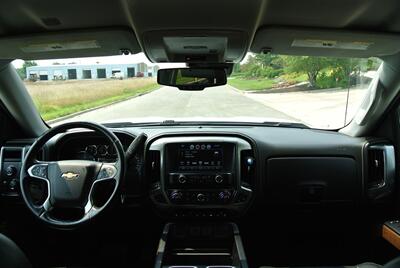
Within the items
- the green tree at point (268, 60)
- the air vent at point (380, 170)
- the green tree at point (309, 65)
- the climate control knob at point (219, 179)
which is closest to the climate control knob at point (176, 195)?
the climate control knob at point (219, 179)

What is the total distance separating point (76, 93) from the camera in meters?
4.55

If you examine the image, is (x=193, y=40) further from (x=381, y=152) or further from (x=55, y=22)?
(x=381, y=152)

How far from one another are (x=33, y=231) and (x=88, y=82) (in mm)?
1508

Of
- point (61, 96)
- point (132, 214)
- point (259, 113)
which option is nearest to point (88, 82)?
point (61, 96)

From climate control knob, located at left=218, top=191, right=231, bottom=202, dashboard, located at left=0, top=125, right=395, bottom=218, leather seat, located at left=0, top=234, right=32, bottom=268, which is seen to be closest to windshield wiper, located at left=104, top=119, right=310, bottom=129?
dashboard, located at left=0, top=125, right=395, bottom=218

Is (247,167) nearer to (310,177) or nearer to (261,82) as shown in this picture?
(310,177)

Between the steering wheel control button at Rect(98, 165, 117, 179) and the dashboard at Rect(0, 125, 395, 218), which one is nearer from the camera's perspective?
the steering wheel control button at Rect(98, 165, 117, 179)

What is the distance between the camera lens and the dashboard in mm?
3971

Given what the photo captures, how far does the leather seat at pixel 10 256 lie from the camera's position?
2447 millimetres

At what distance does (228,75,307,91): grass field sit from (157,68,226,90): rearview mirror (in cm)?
41

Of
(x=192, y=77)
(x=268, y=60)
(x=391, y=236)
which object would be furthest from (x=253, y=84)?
(x=391, y=236)

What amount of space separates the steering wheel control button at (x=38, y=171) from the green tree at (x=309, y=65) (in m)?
2.23

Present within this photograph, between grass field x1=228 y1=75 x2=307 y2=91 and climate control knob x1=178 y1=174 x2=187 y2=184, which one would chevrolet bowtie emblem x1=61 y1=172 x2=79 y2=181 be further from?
grass field x1=228 y1=75 x2=307 y2=91

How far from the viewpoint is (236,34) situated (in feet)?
10.7
